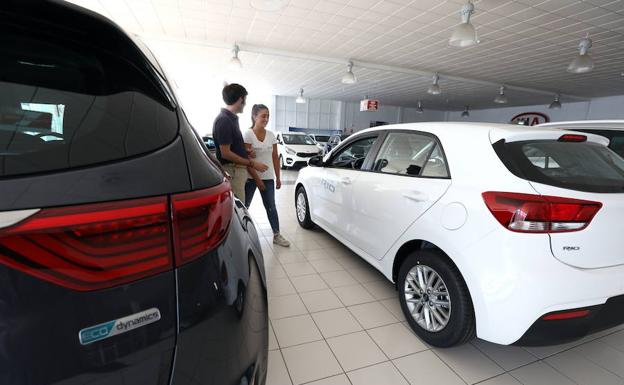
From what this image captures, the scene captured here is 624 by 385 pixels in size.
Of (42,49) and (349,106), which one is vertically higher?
(349,106)

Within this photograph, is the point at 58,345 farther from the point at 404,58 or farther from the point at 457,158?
the point at 404,58

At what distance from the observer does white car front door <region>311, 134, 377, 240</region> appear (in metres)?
2.53

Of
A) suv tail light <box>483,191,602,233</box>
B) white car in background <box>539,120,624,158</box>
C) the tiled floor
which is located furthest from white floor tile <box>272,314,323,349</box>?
white car in background <box>539,120,624,158</box>

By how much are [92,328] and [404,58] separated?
9.04 metres

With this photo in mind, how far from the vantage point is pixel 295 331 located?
1842mm

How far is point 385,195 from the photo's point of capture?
203 centimetres

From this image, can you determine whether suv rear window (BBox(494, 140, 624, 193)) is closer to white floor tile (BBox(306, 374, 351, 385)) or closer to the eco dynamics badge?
white floor tile (BBox(306, 374, 351, 385))

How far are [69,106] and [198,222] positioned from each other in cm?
36

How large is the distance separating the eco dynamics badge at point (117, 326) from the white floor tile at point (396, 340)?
5.00 ft

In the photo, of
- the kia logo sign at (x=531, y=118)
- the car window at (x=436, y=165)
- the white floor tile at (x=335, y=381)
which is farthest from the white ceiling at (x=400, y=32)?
the kia logo sign at (x=531, y=118)

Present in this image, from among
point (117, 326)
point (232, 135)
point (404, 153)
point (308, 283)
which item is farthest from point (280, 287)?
point (117, 326)

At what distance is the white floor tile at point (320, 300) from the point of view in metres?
2.11

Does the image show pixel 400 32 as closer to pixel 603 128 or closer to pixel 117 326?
pixel 603 128

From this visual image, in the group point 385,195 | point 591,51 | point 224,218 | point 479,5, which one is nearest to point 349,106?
point 591,51
